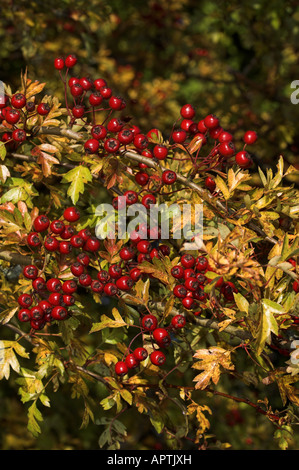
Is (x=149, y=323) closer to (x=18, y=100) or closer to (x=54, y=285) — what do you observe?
(x=54, y=285)

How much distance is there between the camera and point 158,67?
8102 mm

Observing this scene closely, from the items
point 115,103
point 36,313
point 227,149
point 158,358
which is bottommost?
point 158,358

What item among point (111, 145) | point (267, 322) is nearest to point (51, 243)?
point (111, 145)

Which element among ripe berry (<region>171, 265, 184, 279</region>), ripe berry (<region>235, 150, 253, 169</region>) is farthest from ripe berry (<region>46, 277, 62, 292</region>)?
ripe berry (<region>235, 150, 253, 169</region>)

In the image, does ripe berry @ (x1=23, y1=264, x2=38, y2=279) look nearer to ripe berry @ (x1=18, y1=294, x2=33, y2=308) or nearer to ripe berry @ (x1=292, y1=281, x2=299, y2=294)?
ripe berry @ (x1=18, y1=294, x2=33, y2=308)

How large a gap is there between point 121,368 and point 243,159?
1024mm

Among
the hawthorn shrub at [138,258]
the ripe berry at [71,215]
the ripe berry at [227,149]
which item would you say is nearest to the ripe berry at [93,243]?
the hawthorn shrub at [138,258]

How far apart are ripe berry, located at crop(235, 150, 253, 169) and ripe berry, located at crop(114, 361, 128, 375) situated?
99 centimetres

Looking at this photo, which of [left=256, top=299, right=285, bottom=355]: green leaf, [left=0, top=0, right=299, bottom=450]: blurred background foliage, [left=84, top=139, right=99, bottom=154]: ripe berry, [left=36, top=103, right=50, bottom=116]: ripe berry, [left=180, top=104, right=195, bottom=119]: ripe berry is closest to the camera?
[left=256, top=299, right=285, bottom=355]: green leaf

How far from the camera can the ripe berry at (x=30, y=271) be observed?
6.52ft

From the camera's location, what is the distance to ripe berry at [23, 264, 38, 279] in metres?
1.99

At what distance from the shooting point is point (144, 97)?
703cm
